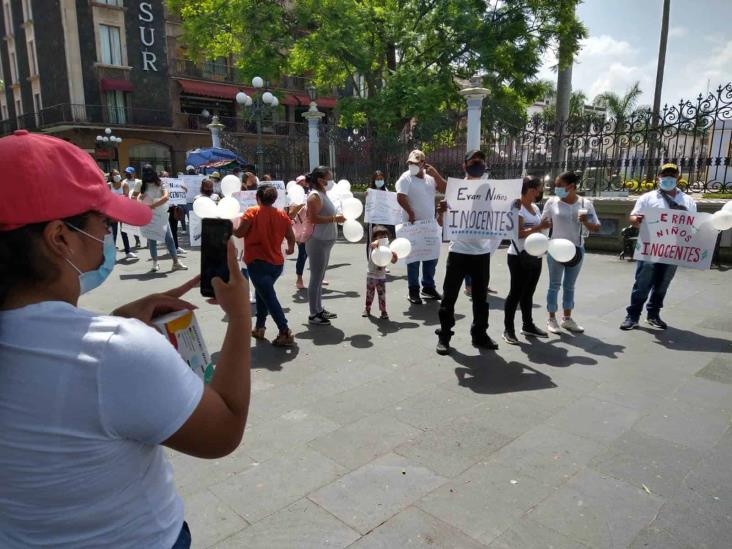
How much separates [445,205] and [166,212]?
5958 millimetres

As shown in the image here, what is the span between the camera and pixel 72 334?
0.98 metres

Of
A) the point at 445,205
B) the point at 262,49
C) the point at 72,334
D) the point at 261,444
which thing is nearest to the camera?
the point at 72,334

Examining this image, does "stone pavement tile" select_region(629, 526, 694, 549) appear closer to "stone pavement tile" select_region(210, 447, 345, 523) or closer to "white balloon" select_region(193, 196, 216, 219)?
"stone pavement tile" select_region(210, 447, 345, 523)

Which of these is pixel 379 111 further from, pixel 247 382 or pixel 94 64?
pixel 94 64

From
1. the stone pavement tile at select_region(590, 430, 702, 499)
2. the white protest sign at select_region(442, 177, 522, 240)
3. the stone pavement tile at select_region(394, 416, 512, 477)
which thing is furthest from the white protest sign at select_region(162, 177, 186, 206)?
the stone pavement tile at select_region(590, 430, 702, 499)

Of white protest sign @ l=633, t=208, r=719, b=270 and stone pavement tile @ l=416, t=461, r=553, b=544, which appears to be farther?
white protest sign @ l=633, t=208, r=719, b=270

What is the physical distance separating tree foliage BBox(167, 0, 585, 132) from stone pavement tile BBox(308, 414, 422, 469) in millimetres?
13355

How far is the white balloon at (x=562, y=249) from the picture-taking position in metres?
5.18

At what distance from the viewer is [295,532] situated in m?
2.60

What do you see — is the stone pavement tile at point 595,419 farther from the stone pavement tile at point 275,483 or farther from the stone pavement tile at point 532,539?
the stone pavement tile at point 275,483

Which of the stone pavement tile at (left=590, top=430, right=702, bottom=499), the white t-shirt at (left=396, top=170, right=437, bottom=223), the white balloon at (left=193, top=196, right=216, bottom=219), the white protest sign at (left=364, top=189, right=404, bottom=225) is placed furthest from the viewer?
the white protest sign at (left=364, top=189, right=404, bottom=225)

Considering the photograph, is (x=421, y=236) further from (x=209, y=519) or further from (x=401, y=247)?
(x=209, y=519)

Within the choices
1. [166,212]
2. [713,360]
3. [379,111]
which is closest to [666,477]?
[713,360]

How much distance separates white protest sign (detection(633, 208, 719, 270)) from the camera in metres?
5.52
